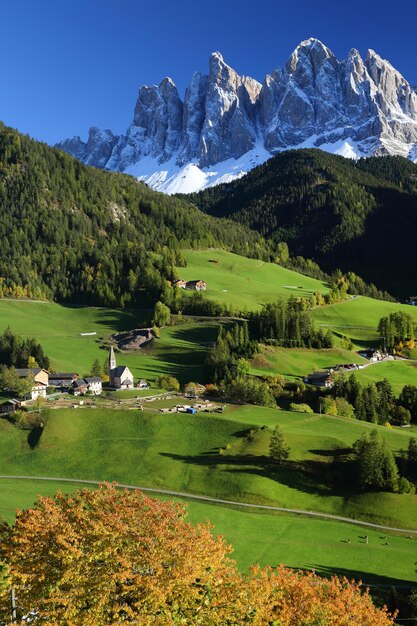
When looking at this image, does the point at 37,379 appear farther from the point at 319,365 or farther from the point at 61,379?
the point at 319,365

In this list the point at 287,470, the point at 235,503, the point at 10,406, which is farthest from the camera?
the point at 10,406

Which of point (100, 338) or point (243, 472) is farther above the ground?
point (100, 338)

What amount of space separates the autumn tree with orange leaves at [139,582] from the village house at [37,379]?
83.4m

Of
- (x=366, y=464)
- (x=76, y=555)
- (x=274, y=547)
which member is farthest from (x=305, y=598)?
(x=366, y=464)

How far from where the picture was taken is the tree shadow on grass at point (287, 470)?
82.7 metres

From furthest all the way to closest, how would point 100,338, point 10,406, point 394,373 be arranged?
point 100,338 < point 394,373 < point 10,406

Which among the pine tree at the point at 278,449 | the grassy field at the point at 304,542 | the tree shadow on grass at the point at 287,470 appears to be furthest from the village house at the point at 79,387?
the pine tree at the point at 278,449

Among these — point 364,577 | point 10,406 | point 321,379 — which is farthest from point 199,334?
point 364,577

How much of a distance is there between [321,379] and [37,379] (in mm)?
58634

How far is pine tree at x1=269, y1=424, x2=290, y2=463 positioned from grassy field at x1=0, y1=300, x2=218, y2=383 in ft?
162

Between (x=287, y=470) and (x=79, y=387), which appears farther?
(x=79, y=387)

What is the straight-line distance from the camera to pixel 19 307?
198500mm

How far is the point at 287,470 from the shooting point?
284 ft

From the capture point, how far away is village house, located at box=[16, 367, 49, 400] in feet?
380
